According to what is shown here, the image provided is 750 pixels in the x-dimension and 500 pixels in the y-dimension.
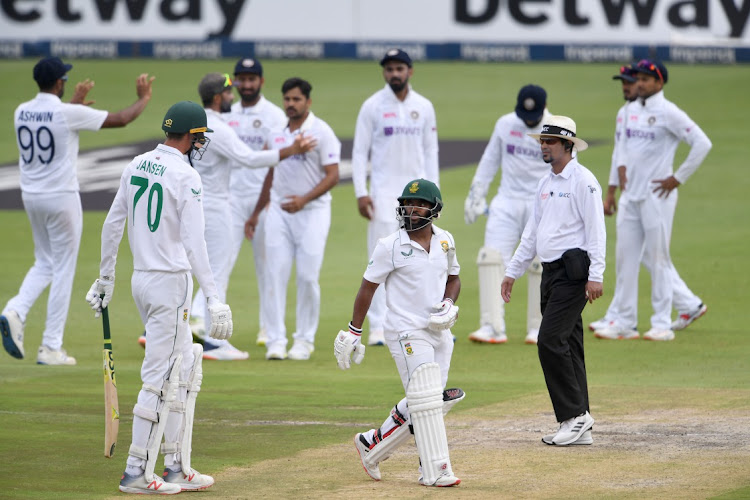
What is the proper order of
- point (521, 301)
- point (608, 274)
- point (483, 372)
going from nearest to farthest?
1. point (483, 372)
2. point (521, 301)
3. point (608, 274)

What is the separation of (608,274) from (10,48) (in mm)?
21868

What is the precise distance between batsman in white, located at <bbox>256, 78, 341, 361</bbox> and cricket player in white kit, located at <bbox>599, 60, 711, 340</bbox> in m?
2.94

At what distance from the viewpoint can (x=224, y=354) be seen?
40.5 feet

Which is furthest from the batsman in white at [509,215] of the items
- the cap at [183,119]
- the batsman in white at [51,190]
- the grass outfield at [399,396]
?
the cap at [183,119]

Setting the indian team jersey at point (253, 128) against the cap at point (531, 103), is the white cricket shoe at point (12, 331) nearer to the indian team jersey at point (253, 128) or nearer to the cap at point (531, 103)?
the indian team jersey at point (253, 128)

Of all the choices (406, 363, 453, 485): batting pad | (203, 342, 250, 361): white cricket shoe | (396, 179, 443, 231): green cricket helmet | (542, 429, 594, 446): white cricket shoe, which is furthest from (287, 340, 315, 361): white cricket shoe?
(406, 363, 453, 485): batting pad

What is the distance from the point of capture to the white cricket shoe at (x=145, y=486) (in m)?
7.64

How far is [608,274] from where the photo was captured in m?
16.3

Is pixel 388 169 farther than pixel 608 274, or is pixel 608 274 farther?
pixel 608 274

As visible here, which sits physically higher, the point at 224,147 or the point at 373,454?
the point at 224,147

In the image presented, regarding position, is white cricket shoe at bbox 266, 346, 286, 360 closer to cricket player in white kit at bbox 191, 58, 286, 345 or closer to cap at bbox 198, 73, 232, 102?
cricket player in white kit at bbox 191, 58, 286, 345

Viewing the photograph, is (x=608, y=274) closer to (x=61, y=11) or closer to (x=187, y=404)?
(x=187, y=404)

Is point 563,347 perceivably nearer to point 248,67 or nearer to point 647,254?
point 647,254

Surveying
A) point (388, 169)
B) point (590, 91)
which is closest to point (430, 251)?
point (388, 169)
